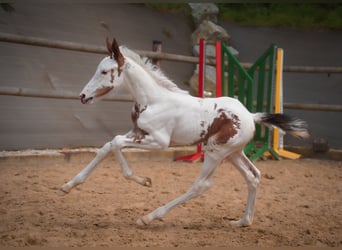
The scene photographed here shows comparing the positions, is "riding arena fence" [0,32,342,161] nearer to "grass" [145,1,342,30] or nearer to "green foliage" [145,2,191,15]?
"grass" [145,1,342,30]

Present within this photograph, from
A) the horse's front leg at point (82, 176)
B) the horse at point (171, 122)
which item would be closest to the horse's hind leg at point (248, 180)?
the horse at point (171, 122)

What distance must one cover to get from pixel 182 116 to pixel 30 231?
49.0 inches

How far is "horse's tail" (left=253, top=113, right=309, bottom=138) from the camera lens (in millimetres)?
3041

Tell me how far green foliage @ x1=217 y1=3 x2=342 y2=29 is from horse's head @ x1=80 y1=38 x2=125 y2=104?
8.17m

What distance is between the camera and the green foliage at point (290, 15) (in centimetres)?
1000

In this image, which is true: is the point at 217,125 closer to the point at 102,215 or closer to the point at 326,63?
the point at 102,215

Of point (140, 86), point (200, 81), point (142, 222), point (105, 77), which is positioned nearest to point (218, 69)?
point (200, 81)

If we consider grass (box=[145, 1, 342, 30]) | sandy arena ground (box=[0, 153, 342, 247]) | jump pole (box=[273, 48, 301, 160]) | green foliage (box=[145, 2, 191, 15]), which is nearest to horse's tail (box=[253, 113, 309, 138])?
sandy arena ground (box=[0, 153, 342, 247])

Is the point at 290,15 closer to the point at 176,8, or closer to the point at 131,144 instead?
the point at 176,8

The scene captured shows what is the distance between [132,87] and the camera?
303 cm

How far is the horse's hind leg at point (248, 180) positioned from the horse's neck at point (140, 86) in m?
0.72

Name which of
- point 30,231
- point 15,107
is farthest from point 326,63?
point 30,231

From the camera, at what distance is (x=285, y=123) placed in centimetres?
306

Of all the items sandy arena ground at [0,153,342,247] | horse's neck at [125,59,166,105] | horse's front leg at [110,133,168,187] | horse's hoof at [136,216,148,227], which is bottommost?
sandy arena ground at [0,153,342,247]
